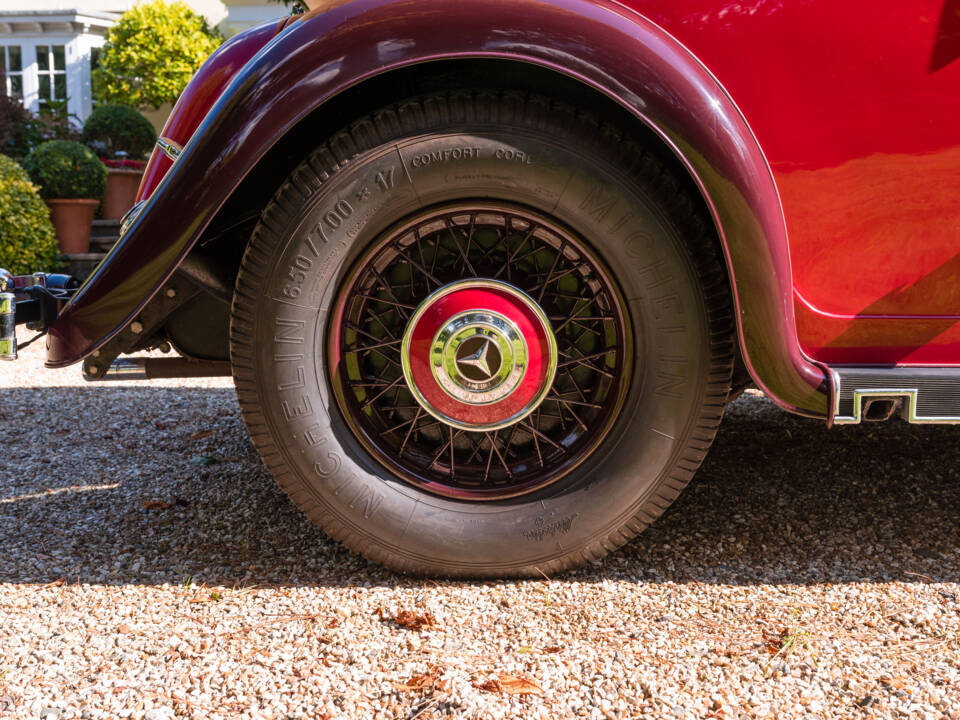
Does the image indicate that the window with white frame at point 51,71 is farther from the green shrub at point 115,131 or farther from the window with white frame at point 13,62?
the green shrub at point 115,131

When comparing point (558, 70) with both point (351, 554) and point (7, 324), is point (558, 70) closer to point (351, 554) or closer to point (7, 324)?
point (351, 554)

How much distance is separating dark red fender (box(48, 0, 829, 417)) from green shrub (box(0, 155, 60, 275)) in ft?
19.5

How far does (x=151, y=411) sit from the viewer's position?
3.76 m

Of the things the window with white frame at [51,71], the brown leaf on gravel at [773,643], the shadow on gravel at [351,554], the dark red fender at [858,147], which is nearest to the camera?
the brown leaf on gravel at [773,643]

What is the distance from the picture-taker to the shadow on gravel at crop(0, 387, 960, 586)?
2039mm

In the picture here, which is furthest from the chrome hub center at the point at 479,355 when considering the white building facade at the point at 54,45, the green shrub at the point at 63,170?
the white building facade at the point at 54,45

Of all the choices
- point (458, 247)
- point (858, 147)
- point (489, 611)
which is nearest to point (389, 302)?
point (458, 247)

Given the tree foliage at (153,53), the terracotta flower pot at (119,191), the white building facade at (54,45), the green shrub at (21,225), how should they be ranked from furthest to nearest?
1. the white building facade at (54,45)
2. the tree foliage at (153,53)
3. the terracotta flower pot at (119,191)
4. the green shrub at (21,225)

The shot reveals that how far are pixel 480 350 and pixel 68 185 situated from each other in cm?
769

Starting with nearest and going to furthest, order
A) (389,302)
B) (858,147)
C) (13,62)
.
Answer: (858,147) → (389,302) → (13,62)

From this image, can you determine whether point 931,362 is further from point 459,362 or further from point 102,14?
point 102,14

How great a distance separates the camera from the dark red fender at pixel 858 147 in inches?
70.1

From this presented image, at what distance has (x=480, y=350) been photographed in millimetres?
1872

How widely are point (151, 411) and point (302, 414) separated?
2171 millimetres
